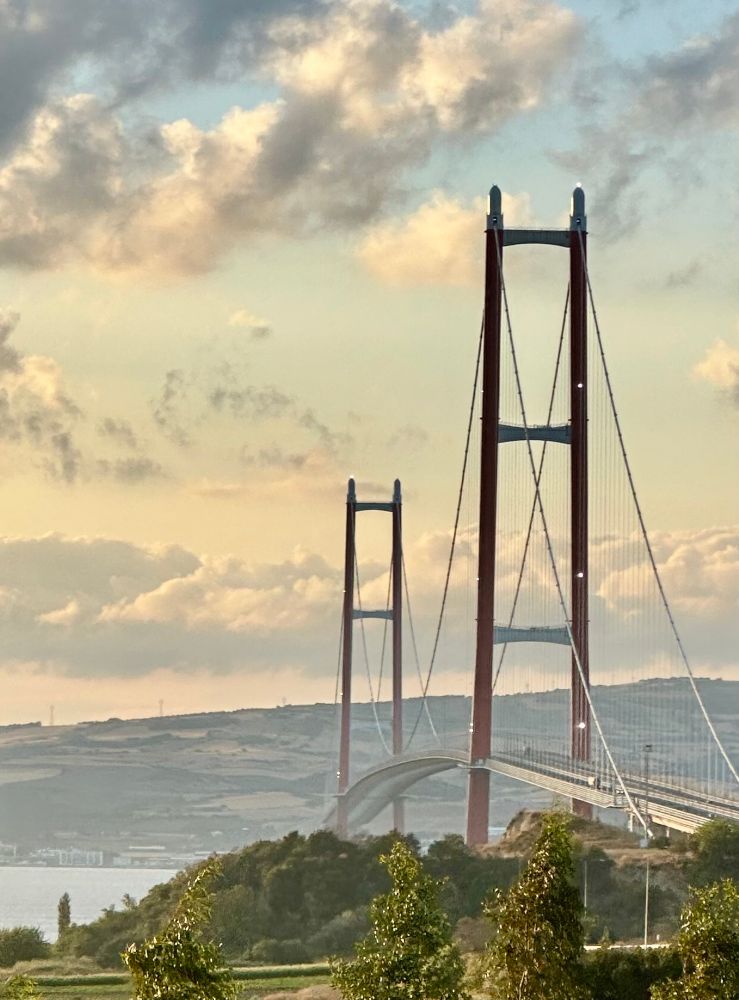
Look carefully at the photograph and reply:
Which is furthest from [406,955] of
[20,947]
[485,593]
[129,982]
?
[485,593]

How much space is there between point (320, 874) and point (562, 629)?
9831 mm

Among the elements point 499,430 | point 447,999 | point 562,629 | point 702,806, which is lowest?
point 447,999

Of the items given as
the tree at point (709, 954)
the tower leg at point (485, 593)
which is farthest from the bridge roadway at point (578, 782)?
the tree at point (709, 954)

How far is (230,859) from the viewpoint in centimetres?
5356

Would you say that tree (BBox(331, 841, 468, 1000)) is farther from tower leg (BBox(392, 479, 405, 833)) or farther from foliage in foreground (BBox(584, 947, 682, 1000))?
tower leg (BBox(392, 479, 405, 833))

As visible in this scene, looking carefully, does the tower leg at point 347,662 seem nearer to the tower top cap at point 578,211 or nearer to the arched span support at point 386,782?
the arched span support at point 386,782

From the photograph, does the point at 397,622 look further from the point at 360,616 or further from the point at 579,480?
the point at 579,480

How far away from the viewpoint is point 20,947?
49.5 meters

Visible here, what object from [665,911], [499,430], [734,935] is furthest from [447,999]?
[499,430]

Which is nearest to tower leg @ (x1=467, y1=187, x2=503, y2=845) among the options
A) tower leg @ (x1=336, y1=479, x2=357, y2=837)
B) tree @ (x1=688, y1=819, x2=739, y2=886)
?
tree @ (x1=688, y1=819, x2=739, y2=886)

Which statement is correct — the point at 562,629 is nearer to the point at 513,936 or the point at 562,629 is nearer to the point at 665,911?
the point at 665,911

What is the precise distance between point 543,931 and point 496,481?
3535 cm

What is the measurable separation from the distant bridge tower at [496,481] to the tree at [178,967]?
34.4m

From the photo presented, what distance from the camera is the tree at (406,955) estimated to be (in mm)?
22547
